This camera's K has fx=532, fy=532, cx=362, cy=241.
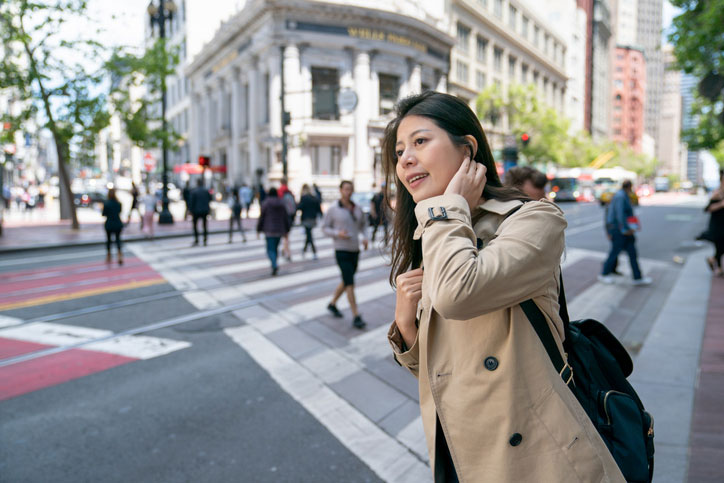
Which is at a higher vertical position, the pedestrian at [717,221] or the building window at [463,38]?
the building window at [463,38]

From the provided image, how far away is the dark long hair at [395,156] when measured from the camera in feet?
5.23

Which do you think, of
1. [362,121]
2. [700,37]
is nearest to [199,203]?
[700,37]

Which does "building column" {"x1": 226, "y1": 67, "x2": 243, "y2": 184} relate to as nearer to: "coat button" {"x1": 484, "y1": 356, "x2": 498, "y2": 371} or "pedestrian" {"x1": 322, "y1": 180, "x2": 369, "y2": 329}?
"pedestrian" {"x1": 322, "y1": 180, "x2": 369, "y2": 329}

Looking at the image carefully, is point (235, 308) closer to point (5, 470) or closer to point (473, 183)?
point (5, 470)

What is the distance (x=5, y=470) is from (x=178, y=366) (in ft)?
6.50

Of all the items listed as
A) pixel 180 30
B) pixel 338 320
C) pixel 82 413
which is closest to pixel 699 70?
pixel 338 320

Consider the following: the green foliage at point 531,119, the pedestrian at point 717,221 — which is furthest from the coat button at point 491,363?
the green foliage at point 531,119

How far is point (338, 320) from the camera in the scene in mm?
7160

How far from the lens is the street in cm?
360

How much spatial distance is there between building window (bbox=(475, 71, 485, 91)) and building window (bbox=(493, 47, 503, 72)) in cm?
404

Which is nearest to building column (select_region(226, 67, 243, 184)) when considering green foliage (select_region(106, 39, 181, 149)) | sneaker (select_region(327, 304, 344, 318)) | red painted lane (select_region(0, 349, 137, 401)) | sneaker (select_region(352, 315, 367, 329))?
green foliage (select_region(106, 39, 181, 149))

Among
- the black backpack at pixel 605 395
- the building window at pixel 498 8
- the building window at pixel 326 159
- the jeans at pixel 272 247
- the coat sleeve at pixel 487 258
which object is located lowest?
the jeans at pixel 272 247

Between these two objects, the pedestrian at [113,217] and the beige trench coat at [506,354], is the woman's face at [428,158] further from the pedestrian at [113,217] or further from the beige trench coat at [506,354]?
the pedestrian at [113,217]

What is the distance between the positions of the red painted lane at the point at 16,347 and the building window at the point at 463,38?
5371 cm
